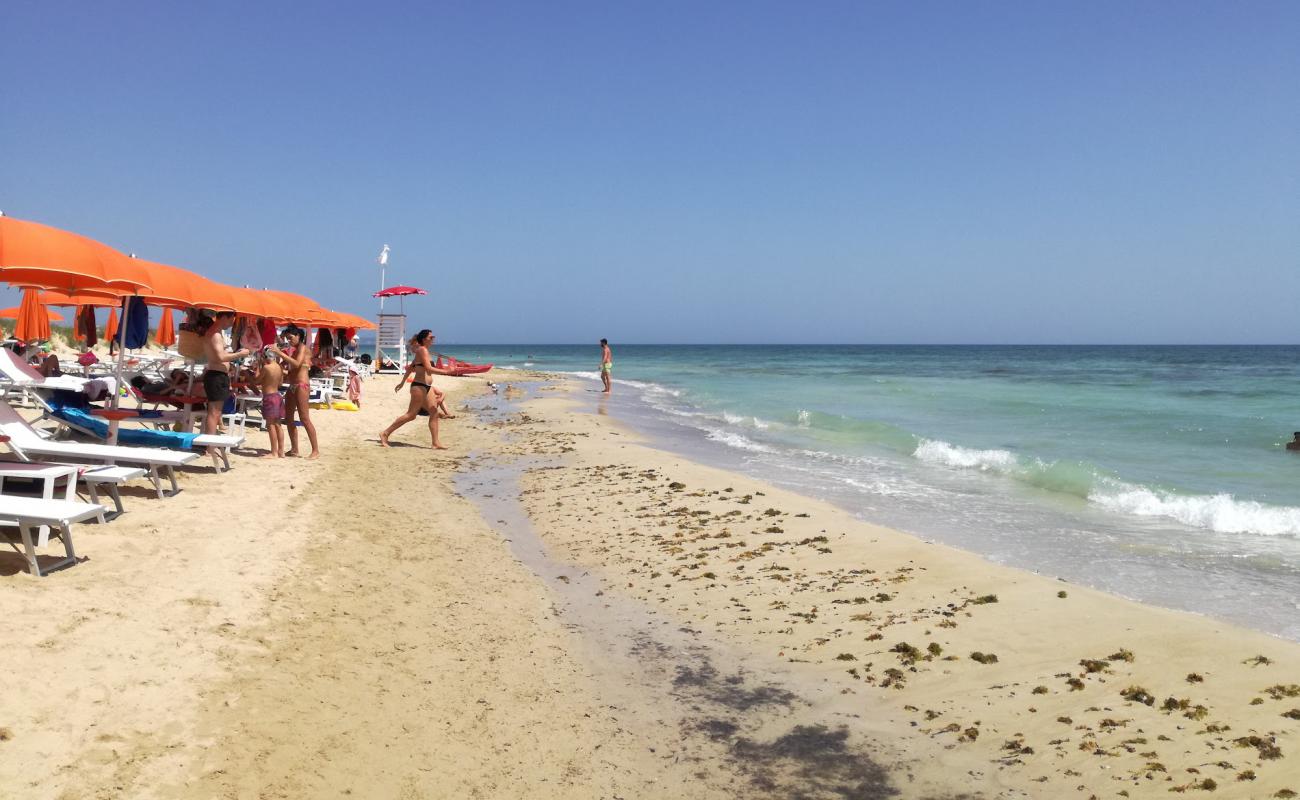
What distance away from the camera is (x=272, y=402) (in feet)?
32.7

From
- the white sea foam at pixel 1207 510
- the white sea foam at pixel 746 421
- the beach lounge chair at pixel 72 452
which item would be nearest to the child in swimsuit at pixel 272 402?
the beach lounge chair at pixel 72 452

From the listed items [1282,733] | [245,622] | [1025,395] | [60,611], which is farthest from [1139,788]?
[1025,395]

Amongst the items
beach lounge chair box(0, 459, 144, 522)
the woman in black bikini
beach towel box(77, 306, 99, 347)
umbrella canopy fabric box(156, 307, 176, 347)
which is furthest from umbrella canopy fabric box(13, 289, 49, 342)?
beach lounge chair box(0, 459, 144, 522)

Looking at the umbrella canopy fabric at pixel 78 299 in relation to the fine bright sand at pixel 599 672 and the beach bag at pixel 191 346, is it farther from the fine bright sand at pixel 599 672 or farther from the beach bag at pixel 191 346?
the fine bright sand at pixel 599 672

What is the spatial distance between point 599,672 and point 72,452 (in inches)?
196

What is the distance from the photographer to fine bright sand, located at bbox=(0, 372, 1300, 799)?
337cm

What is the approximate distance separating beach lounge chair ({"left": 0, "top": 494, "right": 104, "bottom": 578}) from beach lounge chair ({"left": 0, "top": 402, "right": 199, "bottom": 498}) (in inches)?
71.3

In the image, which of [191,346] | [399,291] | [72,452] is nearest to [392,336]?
[399,291]

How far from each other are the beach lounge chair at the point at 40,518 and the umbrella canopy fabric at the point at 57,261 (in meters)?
1.70

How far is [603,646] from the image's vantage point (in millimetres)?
4980

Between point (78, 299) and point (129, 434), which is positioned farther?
point (78, 299)

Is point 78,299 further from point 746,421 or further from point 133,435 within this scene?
point 746,421

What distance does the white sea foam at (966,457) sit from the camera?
38.5 feet

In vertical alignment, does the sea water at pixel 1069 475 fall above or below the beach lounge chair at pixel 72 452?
below
